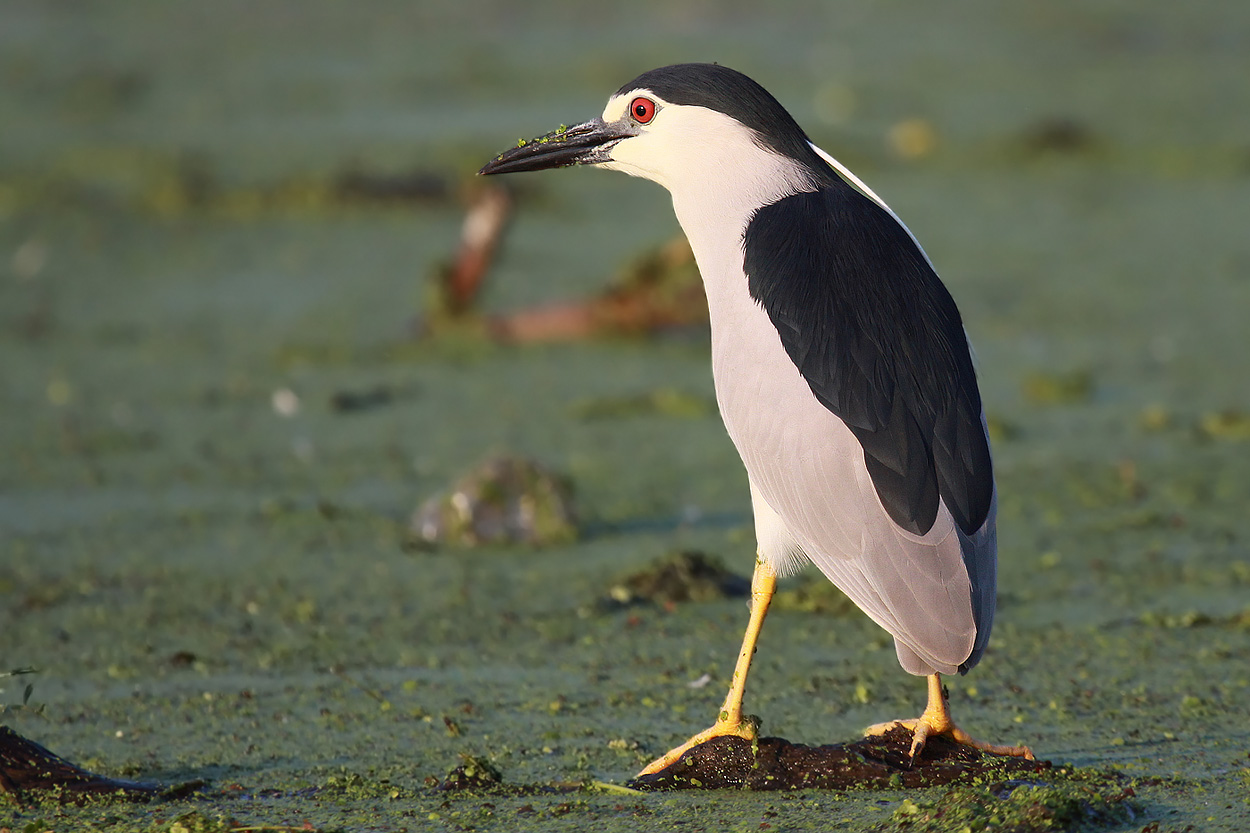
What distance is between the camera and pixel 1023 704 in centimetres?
320

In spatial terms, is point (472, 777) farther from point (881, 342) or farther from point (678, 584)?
point (678, 584)

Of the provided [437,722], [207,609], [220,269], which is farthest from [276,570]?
[220,269]

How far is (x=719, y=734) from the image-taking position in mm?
2750

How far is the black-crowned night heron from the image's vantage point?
8.83 feet

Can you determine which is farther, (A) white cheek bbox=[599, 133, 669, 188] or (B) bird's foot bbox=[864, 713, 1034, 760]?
(A) white cheek bbox=[599, 133, 669, 188]

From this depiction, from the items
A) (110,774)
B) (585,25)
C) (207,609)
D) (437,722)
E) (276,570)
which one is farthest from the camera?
(585,25)

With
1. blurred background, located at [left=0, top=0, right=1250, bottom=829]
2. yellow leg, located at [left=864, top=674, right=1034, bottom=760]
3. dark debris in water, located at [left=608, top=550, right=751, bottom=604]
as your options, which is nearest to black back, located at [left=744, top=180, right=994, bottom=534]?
yellow leg, located at [left=864, top=674, right=1034, bottom=760]

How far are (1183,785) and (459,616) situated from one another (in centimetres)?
175

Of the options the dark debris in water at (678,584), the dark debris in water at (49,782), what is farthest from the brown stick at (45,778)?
the dark debris in water at (678,584)

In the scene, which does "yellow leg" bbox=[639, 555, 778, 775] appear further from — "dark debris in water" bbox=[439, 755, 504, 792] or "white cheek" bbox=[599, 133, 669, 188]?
"white cheek" bbox=[599, 133, 669, 188]

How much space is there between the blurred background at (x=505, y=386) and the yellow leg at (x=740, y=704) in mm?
191

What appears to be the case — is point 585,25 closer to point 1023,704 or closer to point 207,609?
point 207,609

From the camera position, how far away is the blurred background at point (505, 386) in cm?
331

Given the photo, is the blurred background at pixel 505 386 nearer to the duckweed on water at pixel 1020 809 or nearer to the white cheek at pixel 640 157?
the duckweed on water at pixel 1020 809
